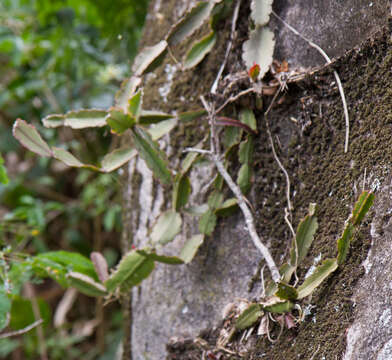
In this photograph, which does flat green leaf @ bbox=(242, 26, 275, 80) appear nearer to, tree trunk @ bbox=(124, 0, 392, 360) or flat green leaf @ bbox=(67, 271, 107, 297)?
tree trunk @ bbox=(124, 0, 392, 360)

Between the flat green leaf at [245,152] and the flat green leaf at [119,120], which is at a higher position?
the flat green leaf at [119,120]

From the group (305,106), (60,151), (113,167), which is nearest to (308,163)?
(305,106)

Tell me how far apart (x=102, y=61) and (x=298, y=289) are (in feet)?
5.00

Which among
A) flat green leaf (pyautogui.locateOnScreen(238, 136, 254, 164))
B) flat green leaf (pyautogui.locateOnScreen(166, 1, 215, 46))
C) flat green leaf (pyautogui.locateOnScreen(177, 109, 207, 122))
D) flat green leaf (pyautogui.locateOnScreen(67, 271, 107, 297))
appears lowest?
flat green leaf (pyautogui.locateOnScreen(67, 271, 107, 297))

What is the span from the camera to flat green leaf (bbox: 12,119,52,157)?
0.97 meters

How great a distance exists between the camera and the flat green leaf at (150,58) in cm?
100

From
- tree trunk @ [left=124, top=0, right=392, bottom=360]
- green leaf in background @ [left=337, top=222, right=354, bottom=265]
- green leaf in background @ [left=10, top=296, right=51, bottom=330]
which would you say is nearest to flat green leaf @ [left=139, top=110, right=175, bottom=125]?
tree trunk @ [left=124, top=0, right=392, bottom=360]

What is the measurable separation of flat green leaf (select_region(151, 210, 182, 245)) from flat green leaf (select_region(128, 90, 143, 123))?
0.78 ft

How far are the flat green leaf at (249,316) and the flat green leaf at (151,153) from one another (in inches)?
12.3

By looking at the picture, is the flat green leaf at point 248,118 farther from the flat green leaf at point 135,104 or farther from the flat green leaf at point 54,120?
the flat green leaf at point 54,120

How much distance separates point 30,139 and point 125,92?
220mm

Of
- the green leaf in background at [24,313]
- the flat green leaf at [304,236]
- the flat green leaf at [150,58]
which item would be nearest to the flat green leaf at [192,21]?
the flat green leaf at [150,58]

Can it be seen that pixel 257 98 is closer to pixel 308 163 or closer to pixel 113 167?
pixel 308 163

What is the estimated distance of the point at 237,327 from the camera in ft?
2.93
